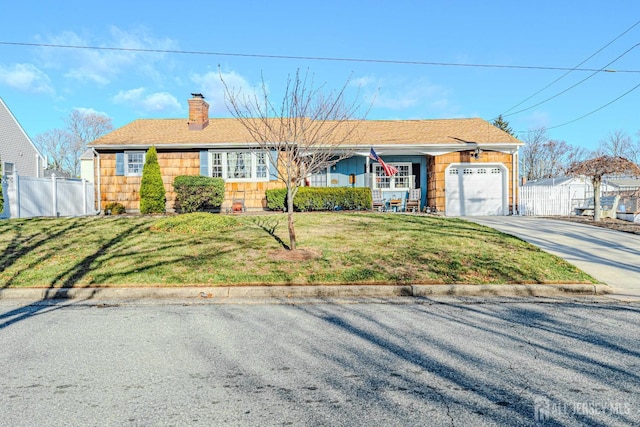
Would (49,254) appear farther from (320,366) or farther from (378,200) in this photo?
(378,200)

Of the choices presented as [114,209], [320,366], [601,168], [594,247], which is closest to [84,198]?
[114,209]

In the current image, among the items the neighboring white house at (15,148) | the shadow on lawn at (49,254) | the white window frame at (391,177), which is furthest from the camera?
the neighboring white house at (15,148)

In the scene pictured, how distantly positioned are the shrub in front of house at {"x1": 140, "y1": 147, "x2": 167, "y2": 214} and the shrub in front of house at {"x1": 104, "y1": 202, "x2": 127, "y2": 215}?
1835mm

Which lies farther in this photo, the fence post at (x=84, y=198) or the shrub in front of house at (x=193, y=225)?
the fence post at (x=84, y=198)

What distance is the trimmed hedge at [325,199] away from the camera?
1728 cm

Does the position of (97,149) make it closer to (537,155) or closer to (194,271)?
(194,271)

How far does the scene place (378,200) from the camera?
62.7ft

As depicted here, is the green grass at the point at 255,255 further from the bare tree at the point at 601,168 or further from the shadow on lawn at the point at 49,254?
the bare tree at the point at 601,168

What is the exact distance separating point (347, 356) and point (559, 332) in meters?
2.64

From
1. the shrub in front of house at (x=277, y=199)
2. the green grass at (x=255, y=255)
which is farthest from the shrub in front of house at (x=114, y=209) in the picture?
the shrub in front of house at (x=277, y=199)

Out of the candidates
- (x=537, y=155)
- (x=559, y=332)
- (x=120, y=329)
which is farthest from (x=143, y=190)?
(x=537, y=155)

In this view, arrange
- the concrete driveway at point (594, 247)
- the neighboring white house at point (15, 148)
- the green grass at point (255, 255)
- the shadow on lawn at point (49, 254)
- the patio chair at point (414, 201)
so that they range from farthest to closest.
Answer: the neighboring white house at point (15, 148)
the patio chair at point (414, 201)
the concrete driveway at point (594, 247)
the green grass at point (255, 255)
the shadow on lawn at point (49, 254)

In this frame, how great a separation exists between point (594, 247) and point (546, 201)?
10931 millimetres

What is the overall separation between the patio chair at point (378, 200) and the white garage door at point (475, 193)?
3000 mm
